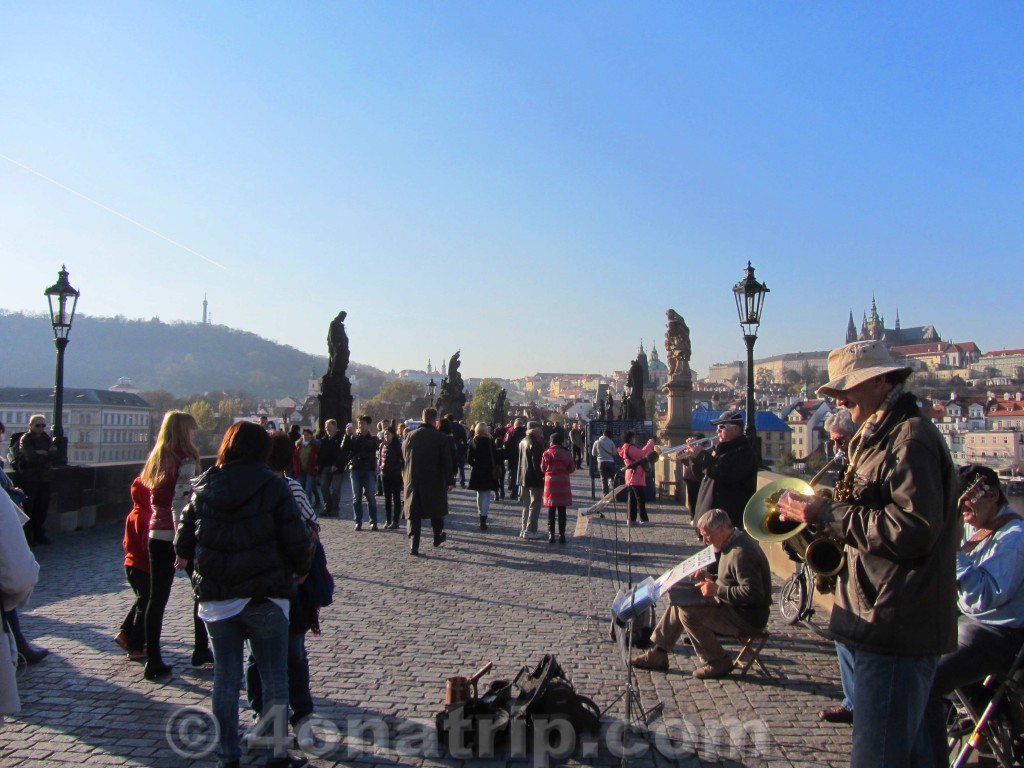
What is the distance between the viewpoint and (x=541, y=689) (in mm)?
4398

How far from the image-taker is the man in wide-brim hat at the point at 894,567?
2.67 metres

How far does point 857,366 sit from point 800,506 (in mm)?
610

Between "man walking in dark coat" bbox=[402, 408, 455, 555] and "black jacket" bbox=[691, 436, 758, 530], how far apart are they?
3752 mm

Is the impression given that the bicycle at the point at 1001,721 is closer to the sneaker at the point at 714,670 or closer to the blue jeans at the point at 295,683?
the sneaker at the point at 714,670

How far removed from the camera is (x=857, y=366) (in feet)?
10.1

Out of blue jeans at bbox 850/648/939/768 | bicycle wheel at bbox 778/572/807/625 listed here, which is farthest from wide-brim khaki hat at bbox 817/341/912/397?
bicycle wheel at bbox 778/572/807/625

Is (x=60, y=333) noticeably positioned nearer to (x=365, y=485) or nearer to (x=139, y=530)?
(x=365, y=485)

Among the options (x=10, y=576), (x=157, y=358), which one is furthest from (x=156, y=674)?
(x=157, y=358)

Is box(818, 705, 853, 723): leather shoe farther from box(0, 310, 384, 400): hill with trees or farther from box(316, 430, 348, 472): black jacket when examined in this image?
box(0, 310, 384, 400): hill with trees

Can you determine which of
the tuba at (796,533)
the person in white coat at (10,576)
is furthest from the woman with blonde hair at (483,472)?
the person in white coat at (10,576)

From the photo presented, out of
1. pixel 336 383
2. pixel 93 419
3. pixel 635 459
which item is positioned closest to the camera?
pixel 635 459

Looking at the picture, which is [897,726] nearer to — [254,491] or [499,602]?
[254,491]

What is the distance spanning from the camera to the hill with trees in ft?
379

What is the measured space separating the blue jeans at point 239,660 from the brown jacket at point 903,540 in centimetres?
261
